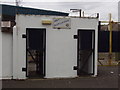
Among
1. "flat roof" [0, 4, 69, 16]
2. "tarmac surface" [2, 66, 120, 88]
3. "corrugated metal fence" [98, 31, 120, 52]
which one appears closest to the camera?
"tarmac surface" [2, 66, 120, 88]

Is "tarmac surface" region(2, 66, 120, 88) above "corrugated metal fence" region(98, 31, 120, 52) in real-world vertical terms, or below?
below

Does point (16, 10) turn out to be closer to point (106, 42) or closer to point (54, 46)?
point (54, 46)

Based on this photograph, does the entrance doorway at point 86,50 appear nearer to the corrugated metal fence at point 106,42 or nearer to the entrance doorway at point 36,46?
the entrance doorway at point 36,46

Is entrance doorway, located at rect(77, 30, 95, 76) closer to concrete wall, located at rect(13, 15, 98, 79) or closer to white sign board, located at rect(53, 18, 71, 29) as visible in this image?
concrete wall, located at rect(13, 15, 98, 79)

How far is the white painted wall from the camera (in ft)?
34.8

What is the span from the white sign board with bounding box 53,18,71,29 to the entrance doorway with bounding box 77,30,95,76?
0.78 metres

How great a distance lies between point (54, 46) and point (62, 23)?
1048 millimetres

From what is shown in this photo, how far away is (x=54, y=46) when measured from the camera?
10.8 metres

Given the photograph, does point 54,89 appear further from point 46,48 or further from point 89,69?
point 89,69

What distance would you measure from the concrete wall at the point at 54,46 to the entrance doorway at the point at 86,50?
493mm

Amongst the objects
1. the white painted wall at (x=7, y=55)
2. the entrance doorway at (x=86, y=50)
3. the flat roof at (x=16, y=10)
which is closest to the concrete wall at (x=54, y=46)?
the white painted wall at (x=7, y=55)

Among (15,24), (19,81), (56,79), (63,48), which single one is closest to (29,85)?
(19,81)

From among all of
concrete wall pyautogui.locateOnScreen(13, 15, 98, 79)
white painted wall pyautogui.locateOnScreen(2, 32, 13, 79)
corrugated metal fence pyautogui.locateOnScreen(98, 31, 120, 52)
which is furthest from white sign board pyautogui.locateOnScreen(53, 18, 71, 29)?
corrugated metal fence pyautogui.locateOnScreen(98, 31, 120, 52)

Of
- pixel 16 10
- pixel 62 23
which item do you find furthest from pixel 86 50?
pixel 16 10
